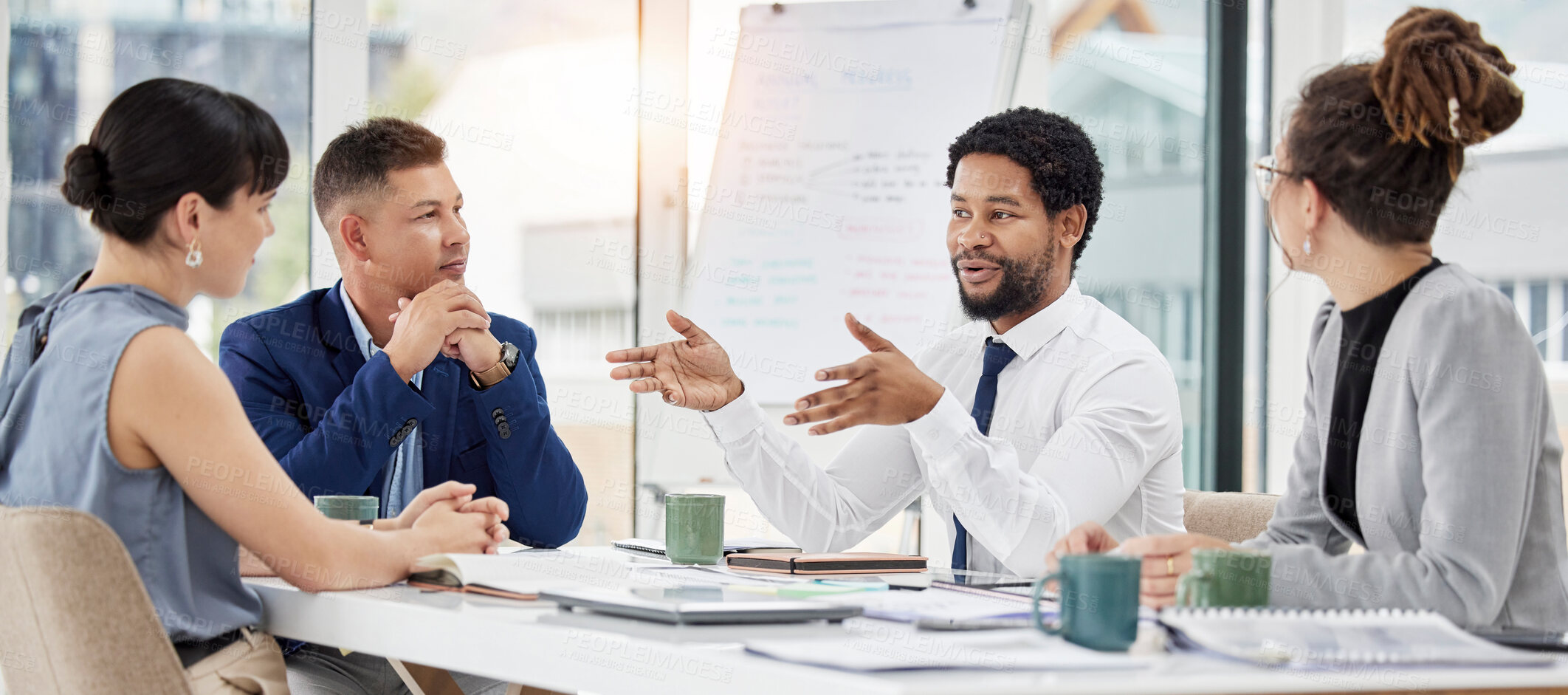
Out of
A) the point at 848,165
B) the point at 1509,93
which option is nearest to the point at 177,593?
the point at 1509,93

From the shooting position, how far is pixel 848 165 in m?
3.56

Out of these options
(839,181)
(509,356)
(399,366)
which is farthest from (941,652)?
(839,181)

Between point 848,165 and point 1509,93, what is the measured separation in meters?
2.23

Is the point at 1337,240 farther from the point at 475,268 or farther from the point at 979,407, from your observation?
the point at 475,268

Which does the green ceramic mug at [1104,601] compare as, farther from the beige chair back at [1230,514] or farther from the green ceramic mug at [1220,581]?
the beige chair back at [1230,514]

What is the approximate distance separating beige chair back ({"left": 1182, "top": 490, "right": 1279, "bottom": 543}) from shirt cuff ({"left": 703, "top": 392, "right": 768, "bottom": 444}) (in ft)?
2.51

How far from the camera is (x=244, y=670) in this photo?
1431 millimetres

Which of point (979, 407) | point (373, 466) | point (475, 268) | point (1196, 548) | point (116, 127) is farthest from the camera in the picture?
point (475, 268)

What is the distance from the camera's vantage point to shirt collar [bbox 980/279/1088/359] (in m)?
2.29

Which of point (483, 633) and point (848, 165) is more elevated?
point (848, 165)

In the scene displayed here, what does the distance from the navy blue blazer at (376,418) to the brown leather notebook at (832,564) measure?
0.58 m

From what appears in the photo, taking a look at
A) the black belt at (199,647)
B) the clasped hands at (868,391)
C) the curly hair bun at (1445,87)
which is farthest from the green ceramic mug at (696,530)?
the curly hair bun at (1445,87)

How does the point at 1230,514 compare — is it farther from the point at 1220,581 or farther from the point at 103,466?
the point at 103,466

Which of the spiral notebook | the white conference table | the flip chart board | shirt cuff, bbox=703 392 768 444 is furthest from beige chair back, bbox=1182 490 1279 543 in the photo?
the flip chart board
